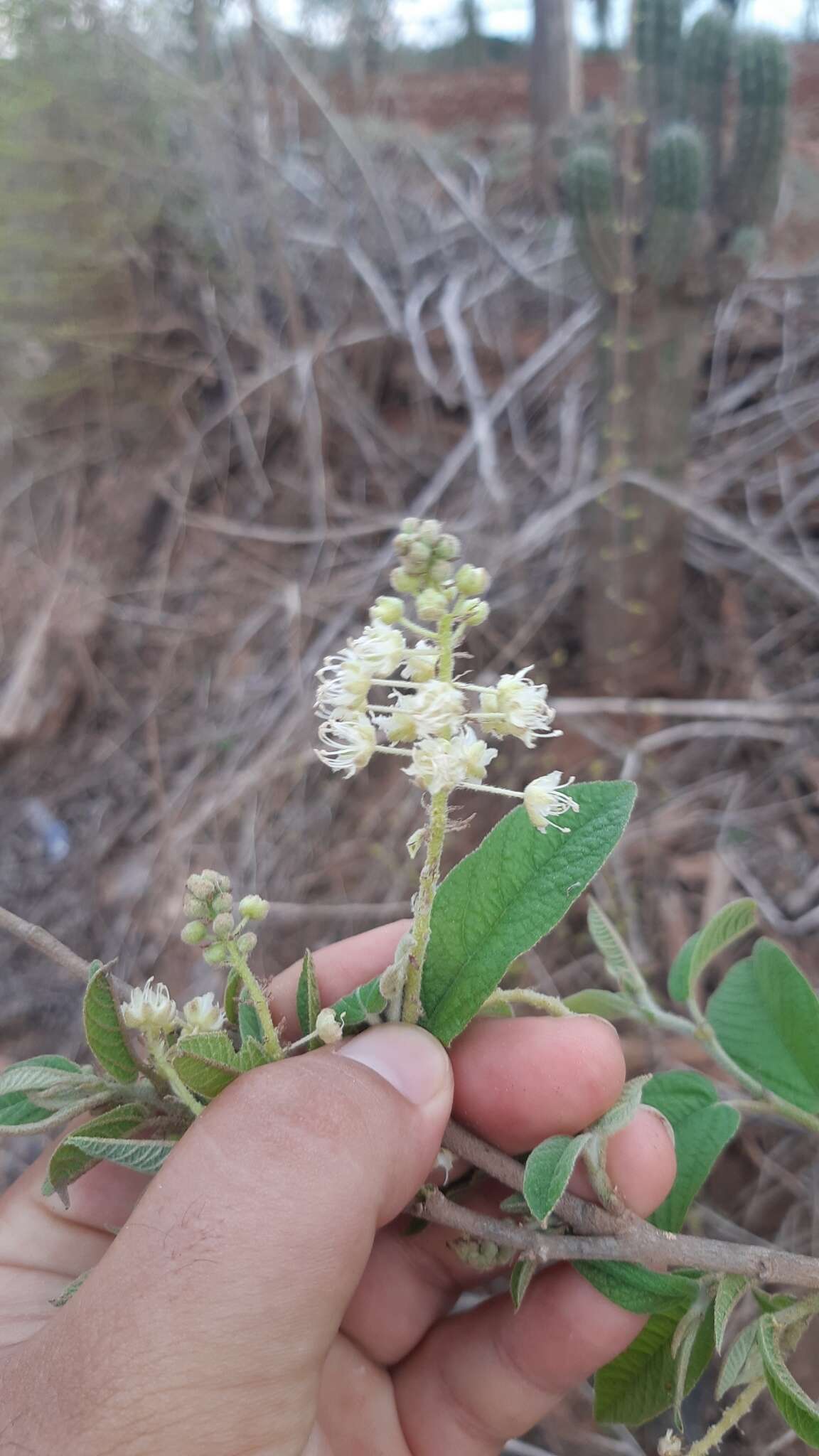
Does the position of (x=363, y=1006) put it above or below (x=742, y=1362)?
above

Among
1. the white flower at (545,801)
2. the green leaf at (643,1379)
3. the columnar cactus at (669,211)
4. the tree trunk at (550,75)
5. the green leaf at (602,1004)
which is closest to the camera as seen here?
the white flower at (545,801)

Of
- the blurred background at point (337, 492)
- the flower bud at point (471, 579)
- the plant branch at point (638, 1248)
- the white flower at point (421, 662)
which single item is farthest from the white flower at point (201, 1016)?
the blurred background at point (337, 492)

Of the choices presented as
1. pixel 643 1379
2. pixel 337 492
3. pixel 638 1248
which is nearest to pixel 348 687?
pixel 638 1248

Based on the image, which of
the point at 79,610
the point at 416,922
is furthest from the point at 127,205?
the point at 416,922

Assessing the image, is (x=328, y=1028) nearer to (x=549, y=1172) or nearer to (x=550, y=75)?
(x=549, y=1172)

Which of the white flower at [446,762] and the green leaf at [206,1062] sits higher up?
the white flower at [446,762]

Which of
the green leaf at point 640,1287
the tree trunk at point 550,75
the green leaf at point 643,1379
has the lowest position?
the green leaf at point 643,1379

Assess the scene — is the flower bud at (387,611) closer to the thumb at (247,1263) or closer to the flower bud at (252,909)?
the flower bud at (252,909)
